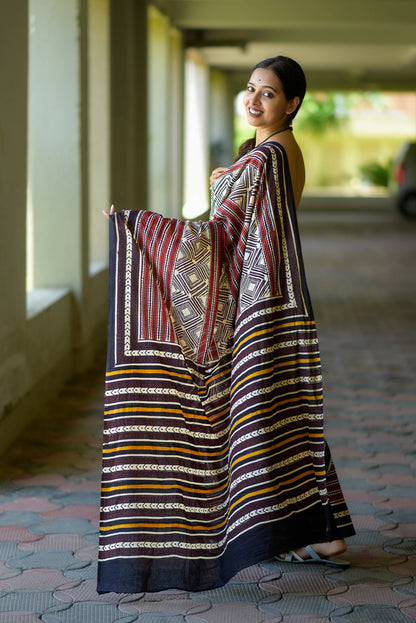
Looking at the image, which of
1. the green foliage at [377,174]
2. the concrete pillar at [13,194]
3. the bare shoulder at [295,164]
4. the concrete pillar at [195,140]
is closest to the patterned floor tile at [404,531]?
the bare shoulder at [295,164]

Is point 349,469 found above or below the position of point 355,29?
below

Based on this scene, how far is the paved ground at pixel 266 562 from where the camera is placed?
8.84ft

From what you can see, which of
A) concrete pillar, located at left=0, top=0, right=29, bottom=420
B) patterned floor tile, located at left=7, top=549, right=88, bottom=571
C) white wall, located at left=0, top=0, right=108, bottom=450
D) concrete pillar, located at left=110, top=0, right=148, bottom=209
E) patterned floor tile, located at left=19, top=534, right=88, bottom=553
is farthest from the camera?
concrete pillar, located at left=110, top=0, right=148, bottom=209

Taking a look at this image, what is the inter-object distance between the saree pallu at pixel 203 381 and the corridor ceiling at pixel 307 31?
702 cm

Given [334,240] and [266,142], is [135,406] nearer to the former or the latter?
[266,142]

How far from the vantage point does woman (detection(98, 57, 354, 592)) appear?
267 centimetres

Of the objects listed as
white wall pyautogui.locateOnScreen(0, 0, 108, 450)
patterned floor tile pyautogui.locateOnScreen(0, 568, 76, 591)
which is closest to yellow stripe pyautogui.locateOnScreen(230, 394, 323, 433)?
patterned floor tile pyautogui.locateOnScreen(0, 568, 76, 591)

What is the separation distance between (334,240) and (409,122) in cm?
1953

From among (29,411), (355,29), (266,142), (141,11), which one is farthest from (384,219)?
(266,142)

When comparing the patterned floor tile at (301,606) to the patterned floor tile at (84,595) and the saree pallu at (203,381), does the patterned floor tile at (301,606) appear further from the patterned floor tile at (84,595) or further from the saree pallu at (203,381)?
the patterned floor tile at (84,595)

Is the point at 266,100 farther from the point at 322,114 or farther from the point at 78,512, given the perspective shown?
the point at 322,114

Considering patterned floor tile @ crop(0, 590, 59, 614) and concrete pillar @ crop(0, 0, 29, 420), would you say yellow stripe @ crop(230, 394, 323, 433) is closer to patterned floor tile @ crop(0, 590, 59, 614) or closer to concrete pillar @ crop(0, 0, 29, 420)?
patterned floor tile @ crop(0, 590, 59, 614)

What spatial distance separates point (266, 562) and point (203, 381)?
0.73 metres

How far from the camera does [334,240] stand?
14766mm
